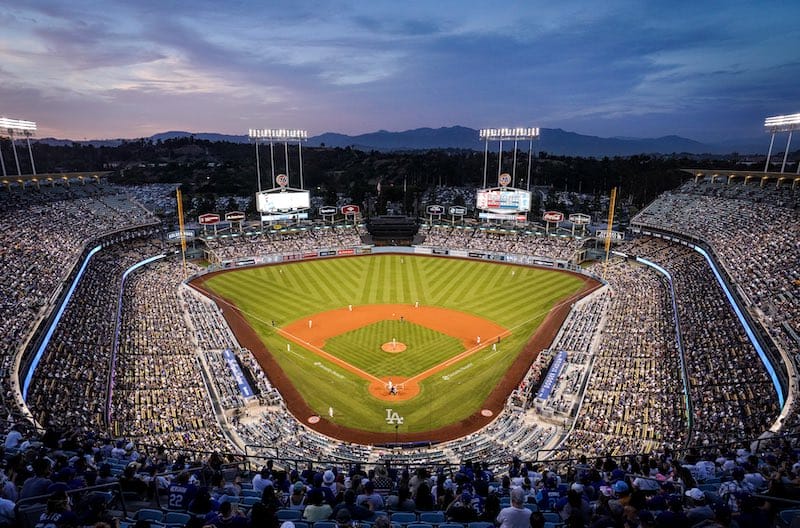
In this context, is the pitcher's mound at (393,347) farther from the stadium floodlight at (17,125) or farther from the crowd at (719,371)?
the stadium floodlight at (17,125)

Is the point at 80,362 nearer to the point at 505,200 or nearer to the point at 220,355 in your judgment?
the point at 220,355

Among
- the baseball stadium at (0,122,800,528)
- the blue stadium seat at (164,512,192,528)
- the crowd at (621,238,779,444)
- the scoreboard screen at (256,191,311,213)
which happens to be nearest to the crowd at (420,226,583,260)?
the baseball stadium at (0,122,800,528)

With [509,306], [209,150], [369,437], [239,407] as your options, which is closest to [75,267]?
[239,407]

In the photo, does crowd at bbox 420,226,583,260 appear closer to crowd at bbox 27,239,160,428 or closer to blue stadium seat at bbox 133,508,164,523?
crowd at bbox 27,239,160,428

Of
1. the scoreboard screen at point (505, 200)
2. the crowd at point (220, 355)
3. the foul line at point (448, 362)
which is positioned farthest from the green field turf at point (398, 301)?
the scoreboard screen at point (505, 200)

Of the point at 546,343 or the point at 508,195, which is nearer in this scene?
the point at 546,343

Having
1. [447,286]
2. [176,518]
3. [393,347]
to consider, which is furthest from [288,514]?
[447,286]

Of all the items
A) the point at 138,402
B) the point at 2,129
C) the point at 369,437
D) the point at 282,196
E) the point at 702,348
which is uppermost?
the point at 2,129

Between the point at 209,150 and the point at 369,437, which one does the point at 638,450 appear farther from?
the point at 209,150
